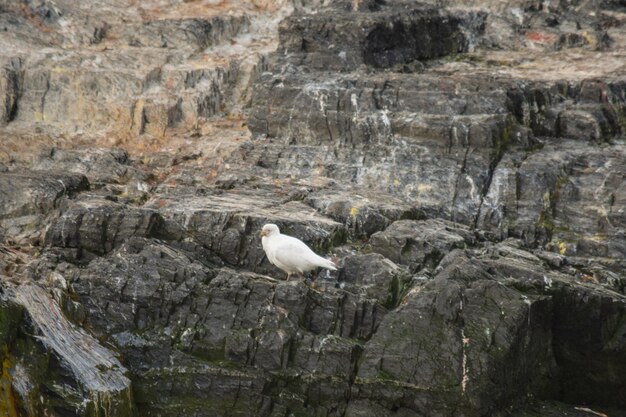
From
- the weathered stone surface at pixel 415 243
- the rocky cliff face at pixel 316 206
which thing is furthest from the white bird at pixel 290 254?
the weathered stone surface at pixel 415 243

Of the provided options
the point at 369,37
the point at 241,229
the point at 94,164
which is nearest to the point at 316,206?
the point at 241,229

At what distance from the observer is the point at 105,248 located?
2119 centimetres

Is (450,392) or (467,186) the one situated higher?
(467,186)

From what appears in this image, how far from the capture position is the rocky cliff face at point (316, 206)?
18.7m

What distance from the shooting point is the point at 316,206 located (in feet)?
74.3

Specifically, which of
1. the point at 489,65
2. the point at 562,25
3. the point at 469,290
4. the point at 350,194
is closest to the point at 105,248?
the point at 350,194

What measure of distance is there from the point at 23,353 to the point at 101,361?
136 centimetres

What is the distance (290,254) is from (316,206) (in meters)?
3.24

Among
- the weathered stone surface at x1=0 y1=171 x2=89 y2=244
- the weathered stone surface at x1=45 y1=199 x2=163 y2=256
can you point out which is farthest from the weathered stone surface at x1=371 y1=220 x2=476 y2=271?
the weathered stone surface at x1=0 y1=171 x2=89 y2=244

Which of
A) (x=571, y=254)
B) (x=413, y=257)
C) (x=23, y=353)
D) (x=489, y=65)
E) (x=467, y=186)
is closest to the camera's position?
(x=23, y=353)

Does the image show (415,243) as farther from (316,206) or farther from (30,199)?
(30,199)

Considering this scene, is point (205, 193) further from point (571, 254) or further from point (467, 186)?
point (571, 254)

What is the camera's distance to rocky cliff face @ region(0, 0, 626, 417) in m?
18.7

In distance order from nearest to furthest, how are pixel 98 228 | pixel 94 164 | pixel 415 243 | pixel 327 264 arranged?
pixel 327 264 → pixel 415 243 → pixel 98 228 → pixel 94 164
